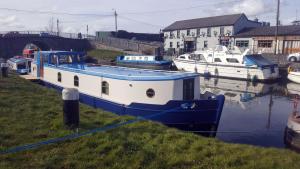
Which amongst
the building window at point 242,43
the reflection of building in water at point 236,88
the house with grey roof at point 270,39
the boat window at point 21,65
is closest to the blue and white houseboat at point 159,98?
the reflection of building in water at point 236,88

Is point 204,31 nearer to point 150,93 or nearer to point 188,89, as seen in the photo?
point 188,89

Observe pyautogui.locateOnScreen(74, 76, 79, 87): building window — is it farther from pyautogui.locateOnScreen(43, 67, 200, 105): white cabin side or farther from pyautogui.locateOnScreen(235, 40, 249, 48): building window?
pyautogui.locateOnScreen(235, 40, 249, 48): building window

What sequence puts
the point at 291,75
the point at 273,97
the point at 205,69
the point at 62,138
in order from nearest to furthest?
1. the point at 62,138
2. the point at 273,97
3. the point at 291,75
4. the point at 205,69

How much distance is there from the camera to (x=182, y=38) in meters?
63.9

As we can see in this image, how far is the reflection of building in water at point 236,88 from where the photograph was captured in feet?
76.1

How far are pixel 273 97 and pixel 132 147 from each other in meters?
19.8

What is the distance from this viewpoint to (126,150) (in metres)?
6.34

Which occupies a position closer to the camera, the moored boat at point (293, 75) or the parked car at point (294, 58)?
the moored boat at point (293, 75)

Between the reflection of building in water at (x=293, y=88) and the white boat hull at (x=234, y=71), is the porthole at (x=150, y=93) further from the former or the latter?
the white boat hull at (x=234, y=71)

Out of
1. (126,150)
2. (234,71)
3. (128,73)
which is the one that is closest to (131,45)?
(234,71)

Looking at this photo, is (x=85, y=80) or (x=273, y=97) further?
(x=273, y=97)

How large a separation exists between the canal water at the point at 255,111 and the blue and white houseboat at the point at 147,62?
321 inches

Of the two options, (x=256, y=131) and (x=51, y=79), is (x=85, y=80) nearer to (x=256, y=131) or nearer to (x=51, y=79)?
(x=51, y=79)

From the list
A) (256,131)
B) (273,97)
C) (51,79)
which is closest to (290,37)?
(273,97)
